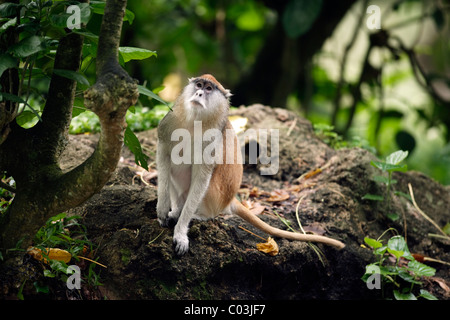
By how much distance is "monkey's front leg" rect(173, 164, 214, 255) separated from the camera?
2.84 m

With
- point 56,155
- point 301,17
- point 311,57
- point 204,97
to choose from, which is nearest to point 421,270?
point 204,97

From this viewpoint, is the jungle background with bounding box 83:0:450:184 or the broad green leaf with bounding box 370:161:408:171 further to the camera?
the jungle background with bounding box 83:0:450:184

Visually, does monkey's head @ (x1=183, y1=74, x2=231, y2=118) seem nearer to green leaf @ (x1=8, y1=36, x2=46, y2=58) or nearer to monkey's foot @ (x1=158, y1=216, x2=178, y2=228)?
monkey's foot @ (x1=158, y1=216, x2=178, y2=228)

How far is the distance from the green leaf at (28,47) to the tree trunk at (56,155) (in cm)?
25

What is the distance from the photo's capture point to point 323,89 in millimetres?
7562

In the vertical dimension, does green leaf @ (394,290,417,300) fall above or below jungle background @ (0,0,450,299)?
below

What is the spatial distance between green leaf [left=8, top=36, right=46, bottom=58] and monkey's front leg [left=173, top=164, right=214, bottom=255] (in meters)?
1.31

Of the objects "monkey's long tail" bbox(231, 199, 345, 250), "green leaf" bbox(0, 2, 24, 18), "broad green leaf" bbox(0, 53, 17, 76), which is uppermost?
"green leaf" bbox(0, 2, 24, 18)

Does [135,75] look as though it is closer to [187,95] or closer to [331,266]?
[187,95]

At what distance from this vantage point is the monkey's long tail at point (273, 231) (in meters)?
3.27

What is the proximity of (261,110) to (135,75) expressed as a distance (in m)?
3.14

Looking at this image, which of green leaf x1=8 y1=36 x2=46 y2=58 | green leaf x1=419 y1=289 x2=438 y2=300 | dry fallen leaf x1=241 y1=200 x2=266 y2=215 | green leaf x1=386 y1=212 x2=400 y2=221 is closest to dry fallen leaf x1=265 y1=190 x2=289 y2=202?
dry fallen leaf x1=241 y1=200 x2=266 y2=215

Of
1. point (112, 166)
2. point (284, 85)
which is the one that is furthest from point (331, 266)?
point (284, 85)

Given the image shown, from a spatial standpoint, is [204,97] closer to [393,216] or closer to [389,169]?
[389,169]
